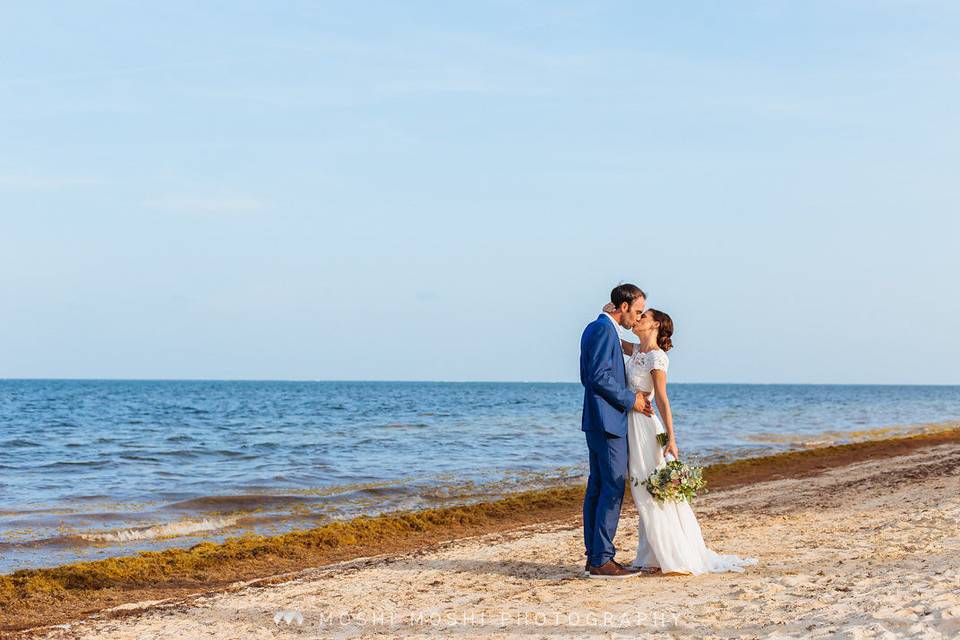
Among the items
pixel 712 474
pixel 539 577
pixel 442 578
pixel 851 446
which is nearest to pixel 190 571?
pixel 442 578

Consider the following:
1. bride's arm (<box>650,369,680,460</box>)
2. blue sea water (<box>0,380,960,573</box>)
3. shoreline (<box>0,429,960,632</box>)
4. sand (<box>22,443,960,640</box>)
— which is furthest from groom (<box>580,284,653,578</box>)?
blue sea water (<box>0,380,960,573</box>)

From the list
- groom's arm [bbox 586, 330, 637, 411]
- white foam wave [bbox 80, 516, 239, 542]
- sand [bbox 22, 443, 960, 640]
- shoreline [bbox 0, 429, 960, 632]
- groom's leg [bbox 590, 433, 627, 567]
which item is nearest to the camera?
sand [bbox 22, 443, 960, 640]

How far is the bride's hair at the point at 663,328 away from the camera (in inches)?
272

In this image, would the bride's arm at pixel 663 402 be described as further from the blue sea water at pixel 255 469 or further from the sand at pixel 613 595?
the blue sea water at pixel 255 469

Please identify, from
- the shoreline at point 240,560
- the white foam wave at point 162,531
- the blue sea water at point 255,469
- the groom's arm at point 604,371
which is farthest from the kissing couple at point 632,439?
the white foam wave at point 162,531

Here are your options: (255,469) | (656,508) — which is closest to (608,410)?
(656,508)

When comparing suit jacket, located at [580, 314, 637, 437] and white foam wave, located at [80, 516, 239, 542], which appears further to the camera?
white foam wave, located at [80, 516, 239, 542]

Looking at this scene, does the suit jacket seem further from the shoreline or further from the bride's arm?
the shoreline

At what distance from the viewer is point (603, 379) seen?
22.0 feet

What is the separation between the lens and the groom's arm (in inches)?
263

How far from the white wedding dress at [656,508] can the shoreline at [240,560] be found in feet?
10.7

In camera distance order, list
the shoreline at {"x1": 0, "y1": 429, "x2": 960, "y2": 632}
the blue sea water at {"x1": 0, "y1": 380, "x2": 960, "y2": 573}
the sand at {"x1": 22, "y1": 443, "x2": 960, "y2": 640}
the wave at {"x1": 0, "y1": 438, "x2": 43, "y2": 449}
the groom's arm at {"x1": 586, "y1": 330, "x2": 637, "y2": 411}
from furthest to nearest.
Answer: the wave at {"x1": 0, "y1": 438, "x2": 43, "y2": 449} → the blue sea water at {"x1": 0, "y1": 380, "x2": 960, "y2": 573} → the shoreline at {"x1": 0, "y1": 429, "x2": 960, "y2": 632} → the groom's arm at {"x1": 586, "y1": 330, "x2": 637, "y2": 411} → the sand at {"x1": 22, "y1": 443, "x2": 960, "y2": 640}

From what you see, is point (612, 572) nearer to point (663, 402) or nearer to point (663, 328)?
point (663, 402)

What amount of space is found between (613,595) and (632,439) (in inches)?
46.4
